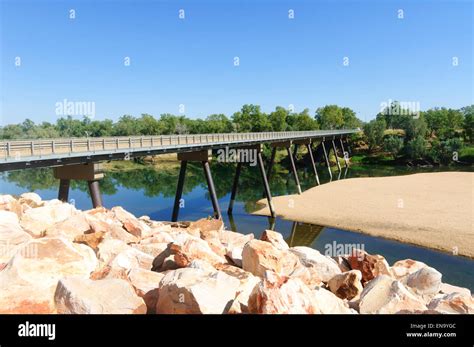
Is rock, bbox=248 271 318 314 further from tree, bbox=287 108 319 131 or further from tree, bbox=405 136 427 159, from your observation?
tree, bbox=287 108 319 131

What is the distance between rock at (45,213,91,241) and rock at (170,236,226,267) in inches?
135

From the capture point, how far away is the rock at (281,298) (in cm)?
554

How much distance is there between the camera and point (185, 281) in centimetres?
634

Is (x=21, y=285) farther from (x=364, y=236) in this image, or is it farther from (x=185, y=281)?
(x=364, y=236)

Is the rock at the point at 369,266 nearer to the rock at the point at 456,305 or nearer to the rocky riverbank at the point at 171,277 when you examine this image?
the rocky riverbank at the point at 171,277

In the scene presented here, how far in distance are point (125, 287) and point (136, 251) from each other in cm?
313

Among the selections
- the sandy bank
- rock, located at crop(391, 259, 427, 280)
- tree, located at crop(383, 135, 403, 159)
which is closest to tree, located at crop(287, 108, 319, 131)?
tree, located at crop(383, 135, 403, 159)

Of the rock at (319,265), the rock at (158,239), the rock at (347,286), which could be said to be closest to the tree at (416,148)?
the rock at (319,265)

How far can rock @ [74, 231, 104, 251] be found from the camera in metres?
9.78

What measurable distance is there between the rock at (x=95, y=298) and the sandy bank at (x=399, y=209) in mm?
22404

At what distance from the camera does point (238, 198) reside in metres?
44.2

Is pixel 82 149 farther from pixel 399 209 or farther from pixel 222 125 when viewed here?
pixel 222 125

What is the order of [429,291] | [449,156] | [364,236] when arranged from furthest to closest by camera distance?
[449,156] < [364,236] < [429,291]
